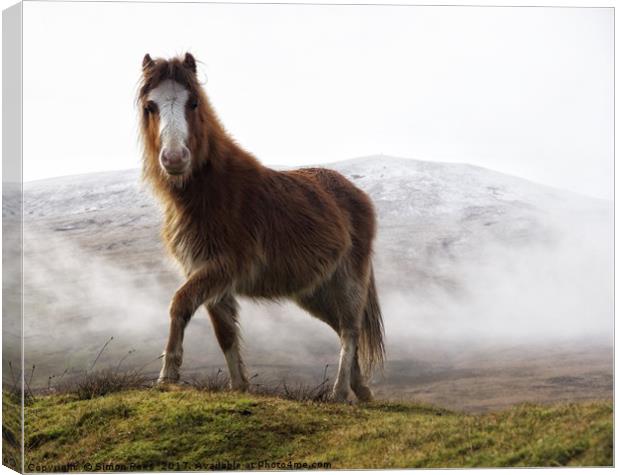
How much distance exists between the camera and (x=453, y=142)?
9875 millimetres

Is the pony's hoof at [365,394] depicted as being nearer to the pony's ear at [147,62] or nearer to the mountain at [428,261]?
the mountain at [428,261]

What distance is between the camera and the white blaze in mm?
8422

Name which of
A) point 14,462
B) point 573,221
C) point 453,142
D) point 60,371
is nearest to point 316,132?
point 453,142

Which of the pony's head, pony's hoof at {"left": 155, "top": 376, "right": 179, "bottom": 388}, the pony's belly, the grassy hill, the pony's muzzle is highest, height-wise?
the pony's head

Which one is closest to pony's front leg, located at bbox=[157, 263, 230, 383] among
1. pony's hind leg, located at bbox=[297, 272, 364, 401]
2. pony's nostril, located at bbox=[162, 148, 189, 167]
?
pony's nostril, located at bbox=[162, 148, 189, 167]

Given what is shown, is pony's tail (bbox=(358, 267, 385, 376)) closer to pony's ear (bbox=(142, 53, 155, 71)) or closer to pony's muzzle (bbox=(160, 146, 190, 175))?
pony's muzzle (bbox=(160, 146, 190, 175))

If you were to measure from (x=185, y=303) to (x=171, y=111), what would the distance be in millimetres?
1613

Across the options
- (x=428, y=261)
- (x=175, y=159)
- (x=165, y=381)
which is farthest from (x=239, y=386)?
(x=175, y=159)

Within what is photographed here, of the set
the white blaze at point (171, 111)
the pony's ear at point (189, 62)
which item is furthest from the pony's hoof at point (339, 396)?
the pony's ear at point (189, 62)

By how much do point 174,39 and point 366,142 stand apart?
6.61ft

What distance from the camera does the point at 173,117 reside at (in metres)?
8.48

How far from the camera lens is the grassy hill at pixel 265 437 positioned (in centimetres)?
841

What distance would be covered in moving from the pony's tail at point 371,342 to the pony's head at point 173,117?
2.44m

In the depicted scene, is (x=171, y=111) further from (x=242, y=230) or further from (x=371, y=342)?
(x=371, y=342)
